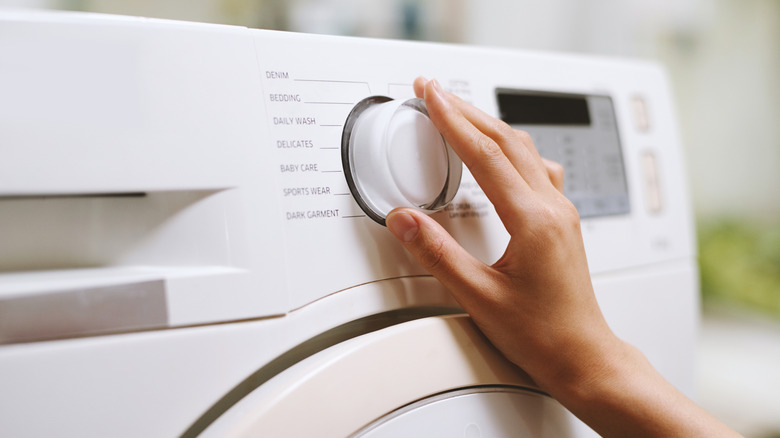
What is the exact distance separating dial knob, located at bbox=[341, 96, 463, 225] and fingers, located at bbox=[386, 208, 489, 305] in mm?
14

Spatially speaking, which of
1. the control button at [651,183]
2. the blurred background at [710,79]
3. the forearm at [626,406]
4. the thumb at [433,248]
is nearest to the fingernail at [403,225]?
the thumb at [433,248]

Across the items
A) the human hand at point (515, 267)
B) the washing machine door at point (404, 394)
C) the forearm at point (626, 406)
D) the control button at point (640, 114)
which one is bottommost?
the forearm at point (626, 406)

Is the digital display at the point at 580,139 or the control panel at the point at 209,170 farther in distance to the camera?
the digital display at the point at 580,139

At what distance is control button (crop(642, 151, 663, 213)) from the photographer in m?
0.56

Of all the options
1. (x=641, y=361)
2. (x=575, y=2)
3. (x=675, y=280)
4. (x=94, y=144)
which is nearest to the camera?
(x=94, y=144)

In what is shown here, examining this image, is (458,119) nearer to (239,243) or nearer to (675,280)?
(239,243)

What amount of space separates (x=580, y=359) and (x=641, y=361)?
7 cm

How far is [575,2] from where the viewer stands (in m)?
1.35

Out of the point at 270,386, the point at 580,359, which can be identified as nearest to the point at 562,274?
the point at 580,359

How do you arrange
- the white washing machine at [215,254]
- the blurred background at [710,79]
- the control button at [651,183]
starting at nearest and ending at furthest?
1. the white washing machine at [215,254]
2. the control button at [651,183]
3. the blurred background at [710,79]

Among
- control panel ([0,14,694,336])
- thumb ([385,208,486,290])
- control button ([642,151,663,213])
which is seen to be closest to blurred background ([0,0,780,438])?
control panel ([0,14,694,336])

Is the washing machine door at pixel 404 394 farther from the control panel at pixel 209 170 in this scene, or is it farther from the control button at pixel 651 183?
the control button at pixel 651 183

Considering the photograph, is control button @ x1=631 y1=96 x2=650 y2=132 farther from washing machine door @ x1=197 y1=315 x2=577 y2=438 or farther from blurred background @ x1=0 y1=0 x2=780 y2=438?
blurred background @ x1=0 y1=0 x2=780 y2=438

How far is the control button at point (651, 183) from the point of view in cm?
56
